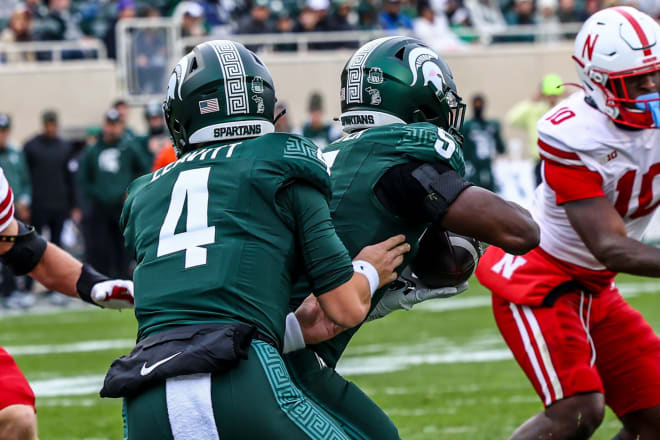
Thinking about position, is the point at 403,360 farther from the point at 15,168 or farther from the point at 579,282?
the point at 15,168

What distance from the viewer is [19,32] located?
16328mm

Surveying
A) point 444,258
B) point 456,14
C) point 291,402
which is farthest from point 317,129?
point 291,402

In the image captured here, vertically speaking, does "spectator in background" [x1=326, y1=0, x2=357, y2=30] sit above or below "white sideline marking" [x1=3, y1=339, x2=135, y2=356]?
above

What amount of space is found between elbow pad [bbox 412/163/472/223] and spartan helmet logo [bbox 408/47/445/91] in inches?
16.3

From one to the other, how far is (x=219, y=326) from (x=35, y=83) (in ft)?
47.3

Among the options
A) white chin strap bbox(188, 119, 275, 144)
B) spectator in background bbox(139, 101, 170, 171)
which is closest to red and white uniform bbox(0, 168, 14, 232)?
white chin strap bbox(188, 119, 275, 144)

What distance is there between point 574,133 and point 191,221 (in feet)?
5.91

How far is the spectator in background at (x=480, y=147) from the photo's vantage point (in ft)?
46.5

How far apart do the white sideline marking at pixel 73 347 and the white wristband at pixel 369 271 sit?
19.7 feet

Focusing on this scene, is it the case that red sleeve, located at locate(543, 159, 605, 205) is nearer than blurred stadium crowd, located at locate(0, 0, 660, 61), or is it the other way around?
red sleeve, located at locate(543, 159, 605, 205)

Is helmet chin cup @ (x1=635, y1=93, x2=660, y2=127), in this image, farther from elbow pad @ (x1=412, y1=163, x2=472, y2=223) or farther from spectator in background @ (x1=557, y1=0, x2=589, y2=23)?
spectator in background @ (x1=557, y1=0, x2=589, y2=23)

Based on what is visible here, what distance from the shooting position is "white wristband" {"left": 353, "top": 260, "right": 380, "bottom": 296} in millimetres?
3164

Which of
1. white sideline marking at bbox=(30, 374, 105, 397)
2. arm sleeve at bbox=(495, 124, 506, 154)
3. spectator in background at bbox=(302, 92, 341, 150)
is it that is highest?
spectator in background at bbox=(302, 92, 341, 150)

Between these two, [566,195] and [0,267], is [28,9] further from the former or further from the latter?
[566,195]
